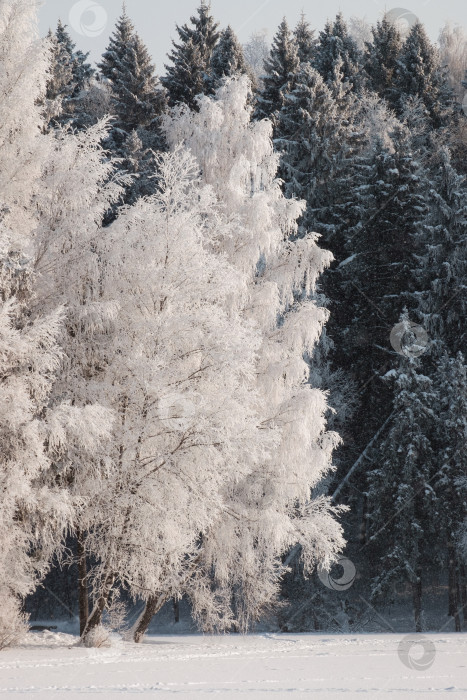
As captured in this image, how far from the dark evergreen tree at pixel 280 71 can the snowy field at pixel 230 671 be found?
22.4 meters

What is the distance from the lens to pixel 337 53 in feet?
125

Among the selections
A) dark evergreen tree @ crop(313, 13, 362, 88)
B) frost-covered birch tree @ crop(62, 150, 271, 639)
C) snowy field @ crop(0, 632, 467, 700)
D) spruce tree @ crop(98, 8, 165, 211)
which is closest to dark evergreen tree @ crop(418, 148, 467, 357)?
spruce tree @ crop(98, 8, 165, 211)

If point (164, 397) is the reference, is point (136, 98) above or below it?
above

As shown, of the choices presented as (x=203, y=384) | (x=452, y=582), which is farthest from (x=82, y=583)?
(x=452, y=582)

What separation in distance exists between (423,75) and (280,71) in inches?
352

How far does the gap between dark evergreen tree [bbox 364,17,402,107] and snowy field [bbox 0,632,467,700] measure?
32.4 meters

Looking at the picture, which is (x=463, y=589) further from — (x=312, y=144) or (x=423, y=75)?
(x=423, y=75)

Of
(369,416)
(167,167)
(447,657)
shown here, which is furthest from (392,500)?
(167,167)

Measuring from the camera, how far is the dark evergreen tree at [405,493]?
2248 cm

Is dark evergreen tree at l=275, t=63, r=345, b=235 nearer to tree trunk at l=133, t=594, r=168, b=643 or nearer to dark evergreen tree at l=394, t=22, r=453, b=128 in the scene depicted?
dark evergreen tree at l=394, t=22, r=453, b=128

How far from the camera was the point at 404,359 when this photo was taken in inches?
943

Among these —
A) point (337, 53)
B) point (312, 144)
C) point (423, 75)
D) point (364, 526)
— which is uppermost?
point (337, 53)

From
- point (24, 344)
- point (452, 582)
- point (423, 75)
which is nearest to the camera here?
point (24, 344)

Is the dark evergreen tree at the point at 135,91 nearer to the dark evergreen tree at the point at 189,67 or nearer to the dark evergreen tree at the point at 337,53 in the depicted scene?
the dark evergreen tree at the point at 189,67
